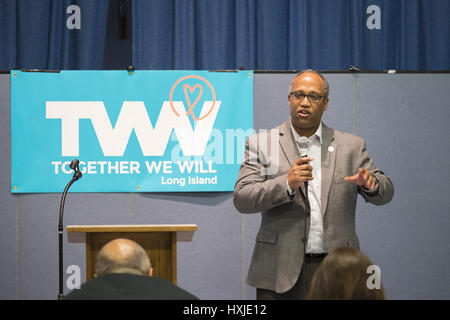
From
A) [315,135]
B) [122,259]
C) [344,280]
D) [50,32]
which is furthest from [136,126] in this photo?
[344,280]

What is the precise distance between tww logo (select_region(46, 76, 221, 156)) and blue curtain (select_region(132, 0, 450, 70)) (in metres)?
0.79

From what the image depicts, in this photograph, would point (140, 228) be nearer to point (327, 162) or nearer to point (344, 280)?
point (327, 162)

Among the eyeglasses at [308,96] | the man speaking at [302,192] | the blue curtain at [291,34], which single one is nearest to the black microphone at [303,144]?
the man speaking at [302,192]

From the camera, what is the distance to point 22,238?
13.3ft

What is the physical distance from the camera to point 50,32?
186 inches

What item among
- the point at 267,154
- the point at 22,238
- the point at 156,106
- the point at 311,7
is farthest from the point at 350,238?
the point at 311,7

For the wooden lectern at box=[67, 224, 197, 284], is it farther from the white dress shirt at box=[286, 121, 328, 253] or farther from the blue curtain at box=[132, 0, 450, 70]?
the blue curtain at box=[132, 0, 450, 70]

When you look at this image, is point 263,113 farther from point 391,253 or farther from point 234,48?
point 391,253

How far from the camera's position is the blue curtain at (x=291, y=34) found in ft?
15.5

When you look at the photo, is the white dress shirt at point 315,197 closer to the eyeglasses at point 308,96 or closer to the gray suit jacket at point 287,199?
the gray suit jacket at point 287,199

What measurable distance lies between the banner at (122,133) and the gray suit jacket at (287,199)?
1488 mm

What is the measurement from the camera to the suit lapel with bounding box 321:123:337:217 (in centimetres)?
246

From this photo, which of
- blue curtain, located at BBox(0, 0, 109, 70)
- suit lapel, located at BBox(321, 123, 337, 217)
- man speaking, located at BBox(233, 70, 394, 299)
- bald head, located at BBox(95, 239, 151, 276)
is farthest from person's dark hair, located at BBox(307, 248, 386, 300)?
blue curtain, located at BBox(0, 0, 109, 70)

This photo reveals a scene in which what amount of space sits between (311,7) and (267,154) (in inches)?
109
